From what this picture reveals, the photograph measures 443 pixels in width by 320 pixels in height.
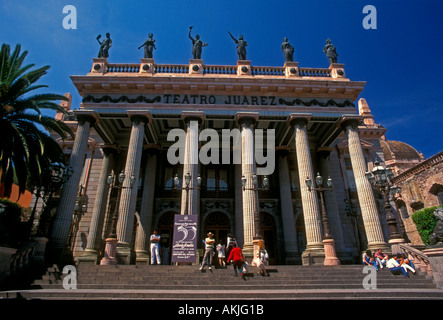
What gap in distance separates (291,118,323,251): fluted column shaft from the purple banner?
21.3 feet

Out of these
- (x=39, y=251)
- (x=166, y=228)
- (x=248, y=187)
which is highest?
(x=248, y=187)

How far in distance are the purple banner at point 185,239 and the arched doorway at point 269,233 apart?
8.62 metres

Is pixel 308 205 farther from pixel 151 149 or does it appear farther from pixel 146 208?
pixel 151 149

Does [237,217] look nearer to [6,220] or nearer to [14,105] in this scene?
[6,220]

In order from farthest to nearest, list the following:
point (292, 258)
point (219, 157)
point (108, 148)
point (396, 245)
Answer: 1. point (219, 157)
2. point (108, 148)
3. point (292, 258)
4. point (396, 245)

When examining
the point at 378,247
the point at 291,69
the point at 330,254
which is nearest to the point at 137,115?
the point at 291,69

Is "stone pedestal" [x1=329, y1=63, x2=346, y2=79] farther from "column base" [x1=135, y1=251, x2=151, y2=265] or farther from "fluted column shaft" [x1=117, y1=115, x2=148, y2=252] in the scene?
"column base" [x1=135, y1=251, x2=151, y2=265]

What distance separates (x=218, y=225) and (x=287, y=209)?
206 inches

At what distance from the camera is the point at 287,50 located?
771 inches

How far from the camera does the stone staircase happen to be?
335 inches

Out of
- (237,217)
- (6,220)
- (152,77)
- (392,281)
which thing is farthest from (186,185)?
(392,281)

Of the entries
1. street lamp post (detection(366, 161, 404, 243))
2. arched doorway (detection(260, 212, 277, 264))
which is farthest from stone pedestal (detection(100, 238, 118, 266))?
street lamp post (detection(366, 161, 404, 243))

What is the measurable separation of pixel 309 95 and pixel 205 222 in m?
11.8

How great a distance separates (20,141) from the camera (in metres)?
13.7
